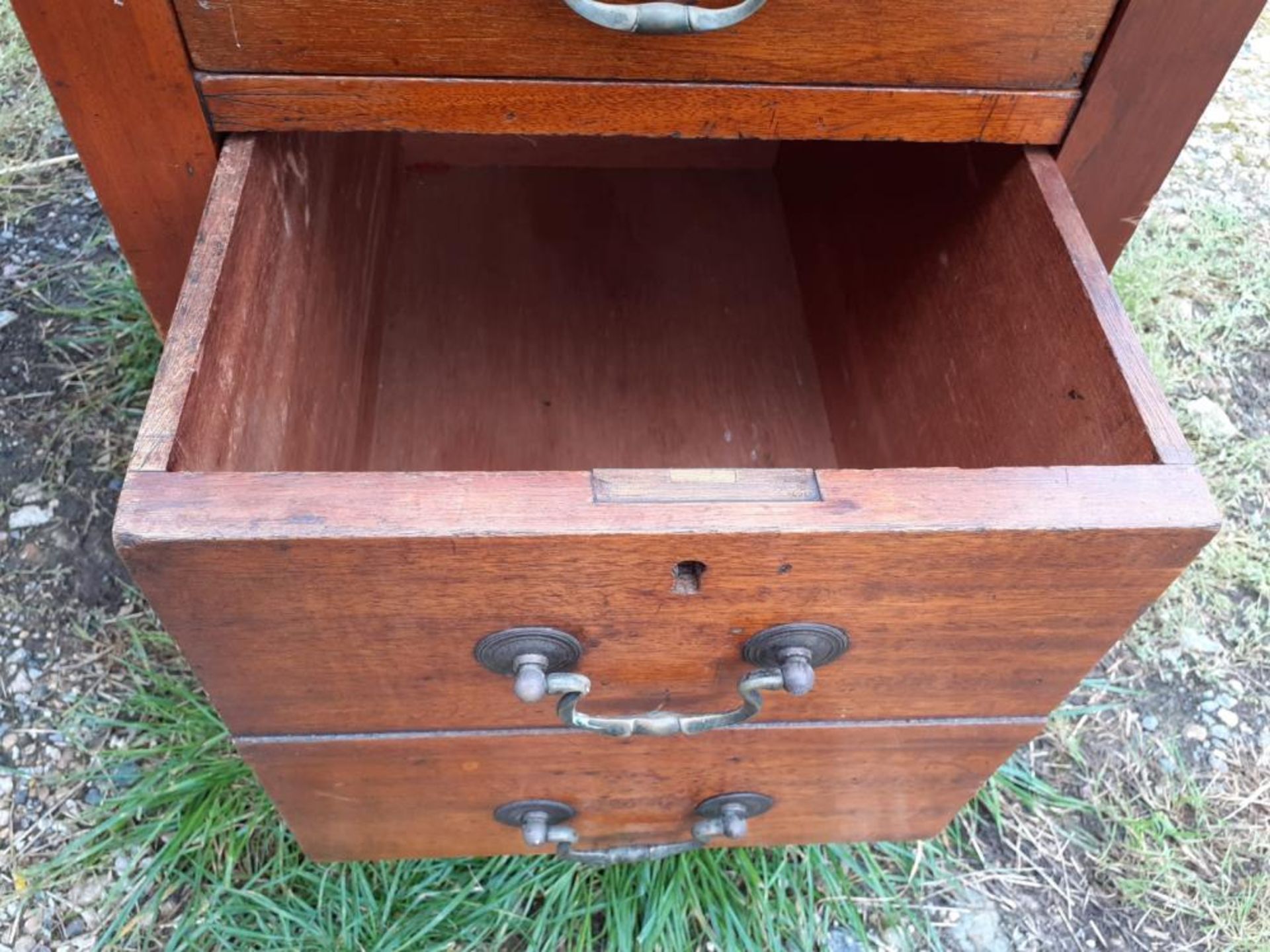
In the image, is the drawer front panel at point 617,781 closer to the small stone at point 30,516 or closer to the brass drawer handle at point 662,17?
the brass drawer handle at point 662,17

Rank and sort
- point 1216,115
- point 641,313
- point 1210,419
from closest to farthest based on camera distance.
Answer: point 641,313, point 1210,419, point 1216,115

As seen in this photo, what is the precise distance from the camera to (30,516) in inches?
45.6

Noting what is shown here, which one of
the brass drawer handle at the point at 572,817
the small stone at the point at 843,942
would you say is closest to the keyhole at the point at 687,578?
the brass drawer handle at the point at 572,817

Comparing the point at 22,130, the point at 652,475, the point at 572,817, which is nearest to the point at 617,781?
the point at 572,817

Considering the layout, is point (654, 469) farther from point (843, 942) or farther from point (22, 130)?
point (22, 130)

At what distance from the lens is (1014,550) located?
53 centimetres

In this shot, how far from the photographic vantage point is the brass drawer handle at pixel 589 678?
57 cm

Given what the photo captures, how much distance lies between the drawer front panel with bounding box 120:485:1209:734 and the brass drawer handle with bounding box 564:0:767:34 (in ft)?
0.83

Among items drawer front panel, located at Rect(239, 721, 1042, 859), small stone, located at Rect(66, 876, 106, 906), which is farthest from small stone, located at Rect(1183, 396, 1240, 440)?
small stone, located at Rect(66, 876, 106, 906)

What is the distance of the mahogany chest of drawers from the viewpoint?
518 mm

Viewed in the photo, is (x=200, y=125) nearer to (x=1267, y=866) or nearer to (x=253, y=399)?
(x=253, y=399)

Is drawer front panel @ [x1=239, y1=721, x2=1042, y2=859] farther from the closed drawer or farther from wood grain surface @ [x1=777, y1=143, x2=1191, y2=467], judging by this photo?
wood grain surface @ [x1=777, y1=143, x2=1191, y2=467]

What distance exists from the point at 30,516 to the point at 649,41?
0.87 metres

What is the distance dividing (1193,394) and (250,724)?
1.26 metres
